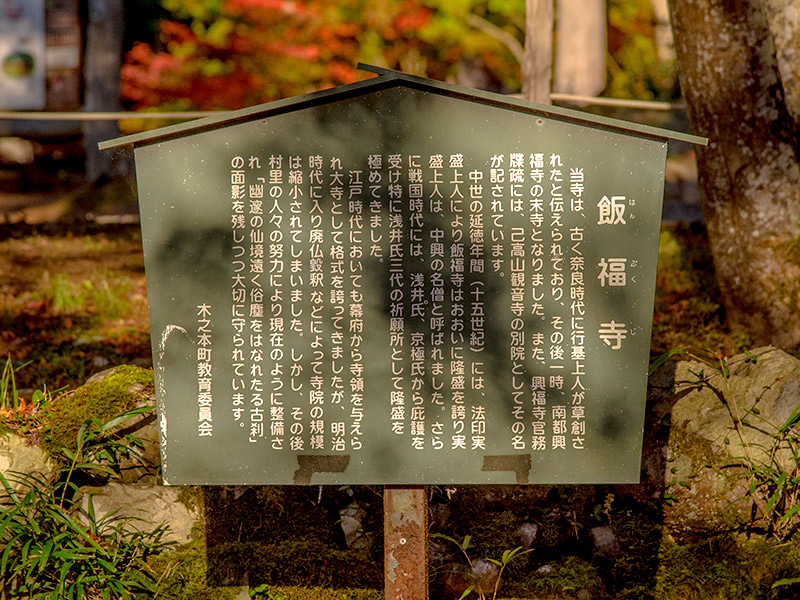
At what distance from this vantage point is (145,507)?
13.7 feet

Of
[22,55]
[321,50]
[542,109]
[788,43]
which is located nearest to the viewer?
[542,109]

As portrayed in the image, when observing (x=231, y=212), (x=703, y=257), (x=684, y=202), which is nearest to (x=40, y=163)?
(x=684, y=202)

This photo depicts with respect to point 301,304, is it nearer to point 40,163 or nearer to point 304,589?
point 304,589

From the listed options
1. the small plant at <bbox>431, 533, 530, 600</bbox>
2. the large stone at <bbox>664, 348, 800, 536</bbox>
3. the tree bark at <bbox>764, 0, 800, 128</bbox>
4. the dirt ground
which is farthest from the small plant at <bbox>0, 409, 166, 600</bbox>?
the tree bark at <bbox>764, 0, 800, 128</bbox>

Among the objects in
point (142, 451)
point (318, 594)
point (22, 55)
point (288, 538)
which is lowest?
point (318, 594)

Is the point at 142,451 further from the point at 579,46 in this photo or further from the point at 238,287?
the point at 579,46

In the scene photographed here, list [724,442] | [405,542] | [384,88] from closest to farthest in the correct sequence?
[384,88] < [405,542] < [724,442]

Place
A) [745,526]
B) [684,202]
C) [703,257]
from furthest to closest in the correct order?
[684,202] < [703,257] < [745,526]

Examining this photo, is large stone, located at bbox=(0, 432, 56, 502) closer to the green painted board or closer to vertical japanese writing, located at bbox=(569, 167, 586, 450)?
the green painted board

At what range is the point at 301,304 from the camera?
3324 millimetres

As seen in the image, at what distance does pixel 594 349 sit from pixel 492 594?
1.56 meters

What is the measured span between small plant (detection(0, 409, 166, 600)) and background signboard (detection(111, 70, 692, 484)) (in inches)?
34.7

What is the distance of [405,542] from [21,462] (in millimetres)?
1929

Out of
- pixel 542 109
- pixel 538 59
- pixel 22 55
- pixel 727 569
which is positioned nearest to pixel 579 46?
pixel 538 59
